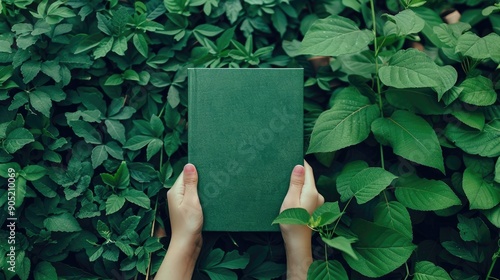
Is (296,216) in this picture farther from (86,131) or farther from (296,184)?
(86,131)

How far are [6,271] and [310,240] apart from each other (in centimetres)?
63

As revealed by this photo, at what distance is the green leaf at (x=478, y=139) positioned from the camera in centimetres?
107

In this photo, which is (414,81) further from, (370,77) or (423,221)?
(423,221)

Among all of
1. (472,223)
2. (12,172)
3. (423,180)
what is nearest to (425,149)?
(423,180)

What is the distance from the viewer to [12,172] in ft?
3.49

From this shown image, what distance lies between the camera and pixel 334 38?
107cm

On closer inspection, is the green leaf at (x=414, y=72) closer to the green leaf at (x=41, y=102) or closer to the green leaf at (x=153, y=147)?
the green leaf at (x=153, y=147)

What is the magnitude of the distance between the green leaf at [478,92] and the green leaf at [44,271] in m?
0.93

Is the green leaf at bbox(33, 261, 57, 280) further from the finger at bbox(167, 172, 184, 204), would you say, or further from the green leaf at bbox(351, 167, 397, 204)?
the green leaf at bbox(351, 167, 397, 204)

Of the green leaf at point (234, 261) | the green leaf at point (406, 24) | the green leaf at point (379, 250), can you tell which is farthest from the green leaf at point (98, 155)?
the green leaf at point (406, 24)

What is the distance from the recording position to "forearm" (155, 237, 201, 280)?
1.06 metres

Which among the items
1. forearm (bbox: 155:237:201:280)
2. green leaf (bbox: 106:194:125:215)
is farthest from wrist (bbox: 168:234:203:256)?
green leaf (bbox: 106:194:125:215)

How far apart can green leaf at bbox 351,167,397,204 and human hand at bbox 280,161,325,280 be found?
0.09 meters

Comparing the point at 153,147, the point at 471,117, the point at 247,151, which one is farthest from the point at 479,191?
the point at 153,147
